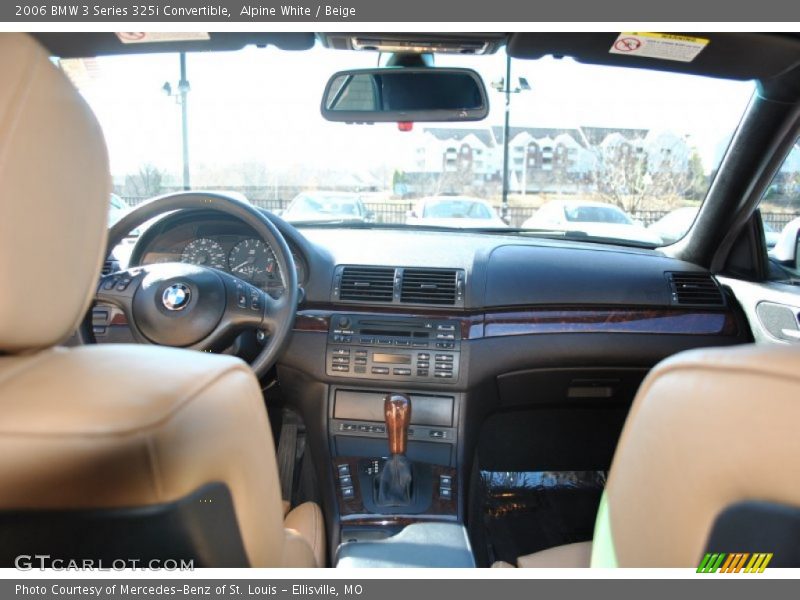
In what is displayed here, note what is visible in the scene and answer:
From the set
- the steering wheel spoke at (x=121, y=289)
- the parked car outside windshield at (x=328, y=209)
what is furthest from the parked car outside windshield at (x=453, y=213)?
the steering wheel spoke at (x=121, y=289)

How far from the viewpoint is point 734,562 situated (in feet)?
3.26

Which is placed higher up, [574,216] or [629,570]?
[574,216]

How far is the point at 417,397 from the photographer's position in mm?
2908

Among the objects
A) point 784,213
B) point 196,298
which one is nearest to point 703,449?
point 196,298

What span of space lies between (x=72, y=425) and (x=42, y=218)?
1.14 feet

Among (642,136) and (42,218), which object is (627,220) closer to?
(642,136)

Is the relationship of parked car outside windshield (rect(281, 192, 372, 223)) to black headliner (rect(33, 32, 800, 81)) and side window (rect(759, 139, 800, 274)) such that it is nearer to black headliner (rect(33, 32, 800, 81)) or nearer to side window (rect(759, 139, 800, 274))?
black headliner (rect(33, 32, 800, 81))

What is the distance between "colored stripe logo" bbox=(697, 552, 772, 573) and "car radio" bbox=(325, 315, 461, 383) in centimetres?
188

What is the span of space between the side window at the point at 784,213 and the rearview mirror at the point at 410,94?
138 cm

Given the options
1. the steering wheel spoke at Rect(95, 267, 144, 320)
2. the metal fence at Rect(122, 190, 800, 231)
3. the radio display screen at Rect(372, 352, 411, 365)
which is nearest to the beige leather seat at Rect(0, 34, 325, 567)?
the steering wheel spoke at Rect(95, 267, 144, 320)

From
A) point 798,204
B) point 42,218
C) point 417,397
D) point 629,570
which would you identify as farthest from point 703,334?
point 42,218

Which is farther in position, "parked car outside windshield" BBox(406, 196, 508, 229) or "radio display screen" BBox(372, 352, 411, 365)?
"parked car outside windshield" BBox(406, 196, 508, 229)

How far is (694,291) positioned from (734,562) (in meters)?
2.31

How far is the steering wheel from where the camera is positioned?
2338 millimetres
